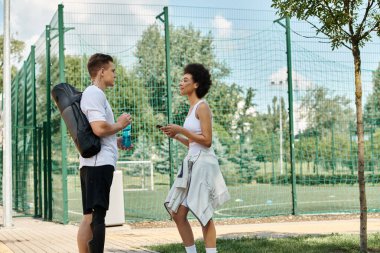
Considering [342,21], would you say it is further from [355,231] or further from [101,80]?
[355,231]

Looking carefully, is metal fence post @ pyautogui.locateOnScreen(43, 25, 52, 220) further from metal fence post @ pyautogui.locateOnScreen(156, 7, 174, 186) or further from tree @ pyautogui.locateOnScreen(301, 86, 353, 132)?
tree @ pyautogui.locateOnScreen(301, 86, 353, 132)

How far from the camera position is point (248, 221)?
11.8 meters

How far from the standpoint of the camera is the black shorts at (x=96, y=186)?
4945mm

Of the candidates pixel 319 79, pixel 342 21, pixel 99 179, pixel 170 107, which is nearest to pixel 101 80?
pixel 99 179

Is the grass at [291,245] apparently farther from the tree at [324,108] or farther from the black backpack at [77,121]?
the tree at [324,108]

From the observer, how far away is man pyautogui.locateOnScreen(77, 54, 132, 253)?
16.3ft

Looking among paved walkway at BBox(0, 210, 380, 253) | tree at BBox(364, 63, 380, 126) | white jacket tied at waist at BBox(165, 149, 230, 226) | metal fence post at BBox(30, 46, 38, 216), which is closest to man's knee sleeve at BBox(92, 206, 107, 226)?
white jacket tied at waist at BBox(165, 149, 230, 226)

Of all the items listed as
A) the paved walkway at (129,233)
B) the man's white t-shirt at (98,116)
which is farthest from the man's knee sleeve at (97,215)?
the paved walkway at (129,233)

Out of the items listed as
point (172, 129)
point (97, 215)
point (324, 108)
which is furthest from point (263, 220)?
point (97, 215)

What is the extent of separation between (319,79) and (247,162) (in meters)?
9.73

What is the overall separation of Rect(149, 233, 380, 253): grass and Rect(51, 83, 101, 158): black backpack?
2.47 m

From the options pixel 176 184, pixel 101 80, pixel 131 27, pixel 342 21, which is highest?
pixel 131 27

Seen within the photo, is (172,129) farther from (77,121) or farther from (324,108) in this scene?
(324,108)

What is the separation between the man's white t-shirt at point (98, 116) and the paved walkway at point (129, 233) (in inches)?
104
